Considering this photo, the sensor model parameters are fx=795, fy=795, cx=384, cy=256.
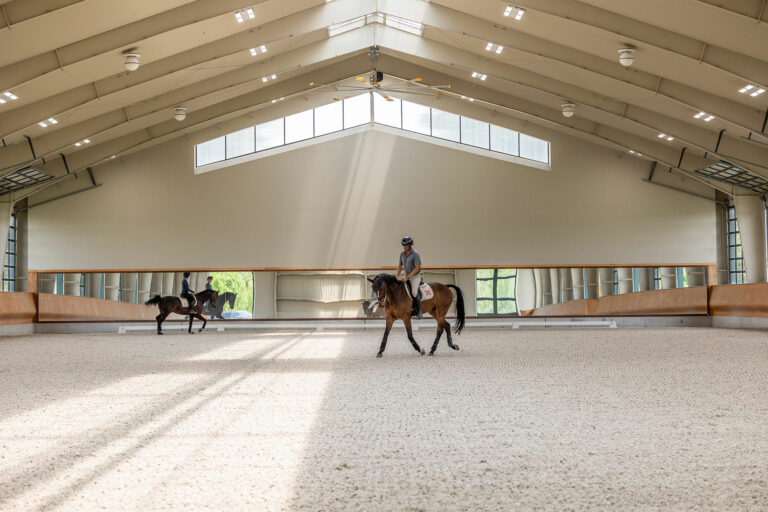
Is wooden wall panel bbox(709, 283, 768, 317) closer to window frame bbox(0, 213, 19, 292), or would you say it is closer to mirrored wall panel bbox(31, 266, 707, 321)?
mirrored wall panel bbox(31, 266, 707, 321)

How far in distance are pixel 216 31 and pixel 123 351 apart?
719 centimetres

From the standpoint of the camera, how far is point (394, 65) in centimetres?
2548

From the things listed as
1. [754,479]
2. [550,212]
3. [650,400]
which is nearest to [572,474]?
[754,479]

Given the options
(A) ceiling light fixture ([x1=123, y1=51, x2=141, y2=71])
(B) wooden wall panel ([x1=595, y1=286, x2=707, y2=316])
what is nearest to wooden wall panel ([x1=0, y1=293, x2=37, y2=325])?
(A) ceiling light fixture ([x1=123, y1=51, x2=141, y2=71])

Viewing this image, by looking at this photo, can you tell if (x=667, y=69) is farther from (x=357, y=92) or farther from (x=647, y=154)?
(x=357, y=92)

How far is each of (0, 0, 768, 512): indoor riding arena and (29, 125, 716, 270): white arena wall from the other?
79mm

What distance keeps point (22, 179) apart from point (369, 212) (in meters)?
10.7

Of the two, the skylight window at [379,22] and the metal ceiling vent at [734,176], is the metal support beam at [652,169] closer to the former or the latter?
the metal ceiling vent at [734,176]

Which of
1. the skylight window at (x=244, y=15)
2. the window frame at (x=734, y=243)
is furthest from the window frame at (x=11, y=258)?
the window frame at (x=734, y=243)

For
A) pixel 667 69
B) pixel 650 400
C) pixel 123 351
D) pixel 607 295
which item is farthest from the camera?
pixel 607 295

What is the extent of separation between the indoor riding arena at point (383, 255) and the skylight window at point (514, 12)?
0.46 ft

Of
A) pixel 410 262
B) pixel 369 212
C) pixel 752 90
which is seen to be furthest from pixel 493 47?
pixel 410 262

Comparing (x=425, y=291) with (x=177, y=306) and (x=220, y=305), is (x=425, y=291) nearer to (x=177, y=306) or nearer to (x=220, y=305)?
(x=177, y=306)

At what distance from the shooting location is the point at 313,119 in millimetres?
26766
